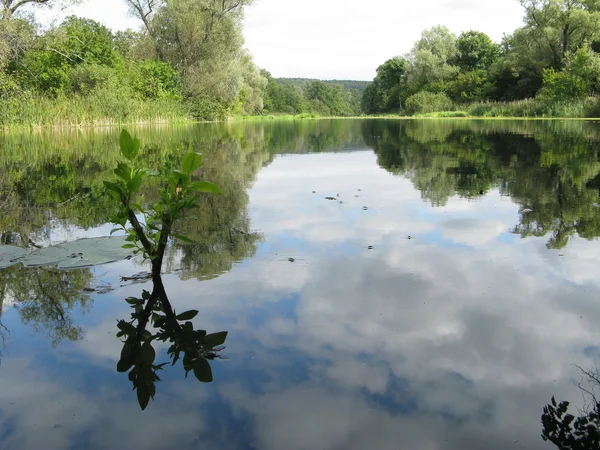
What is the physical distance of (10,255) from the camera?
430cm

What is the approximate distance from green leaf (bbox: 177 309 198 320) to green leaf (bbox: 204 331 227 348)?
27 cm

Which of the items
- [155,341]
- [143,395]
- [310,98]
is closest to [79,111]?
[155,341]

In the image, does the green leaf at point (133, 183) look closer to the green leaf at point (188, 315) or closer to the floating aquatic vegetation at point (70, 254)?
the floating aquatic vegetation at point (70, 254)

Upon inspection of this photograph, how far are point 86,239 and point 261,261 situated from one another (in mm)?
1694

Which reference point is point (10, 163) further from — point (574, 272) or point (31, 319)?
point (574, 272)

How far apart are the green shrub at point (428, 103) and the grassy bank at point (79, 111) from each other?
1230 inches

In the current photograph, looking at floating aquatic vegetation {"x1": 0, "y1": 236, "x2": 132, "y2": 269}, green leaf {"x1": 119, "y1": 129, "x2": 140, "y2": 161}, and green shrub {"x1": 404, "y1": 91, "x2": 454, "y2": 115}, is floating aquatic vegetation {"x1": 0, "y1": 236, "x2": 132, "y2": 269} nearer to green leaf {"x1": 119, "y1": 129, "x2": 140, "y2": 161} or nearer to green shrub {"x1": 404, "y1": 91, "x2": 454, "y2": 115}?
green leaf {"x1": 119, "y1": 129, "x2": 140, "y2": 161}

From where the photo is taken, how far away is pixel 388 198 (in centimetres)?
703

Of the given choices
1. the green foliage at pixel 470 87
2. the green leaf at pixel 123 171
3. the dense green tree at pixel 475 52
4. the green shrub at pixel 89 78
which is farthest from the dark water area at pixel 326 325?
the dense green tree at pixel 475 52

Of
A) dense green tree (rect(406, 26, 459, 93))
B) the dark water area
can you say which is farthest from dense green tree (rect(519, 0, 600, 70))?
the dark water area

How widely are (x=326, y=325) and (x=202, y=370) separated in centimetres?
79

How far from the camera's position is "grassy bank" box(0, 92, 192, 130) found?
→ 21628 millimetres

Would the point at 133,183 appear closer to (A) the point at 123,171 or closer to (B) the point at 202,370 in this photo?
(A) the point at 123,171

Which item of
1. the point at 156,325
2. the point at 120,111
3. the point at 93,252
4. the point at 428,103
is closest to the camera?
the point at 156,325
